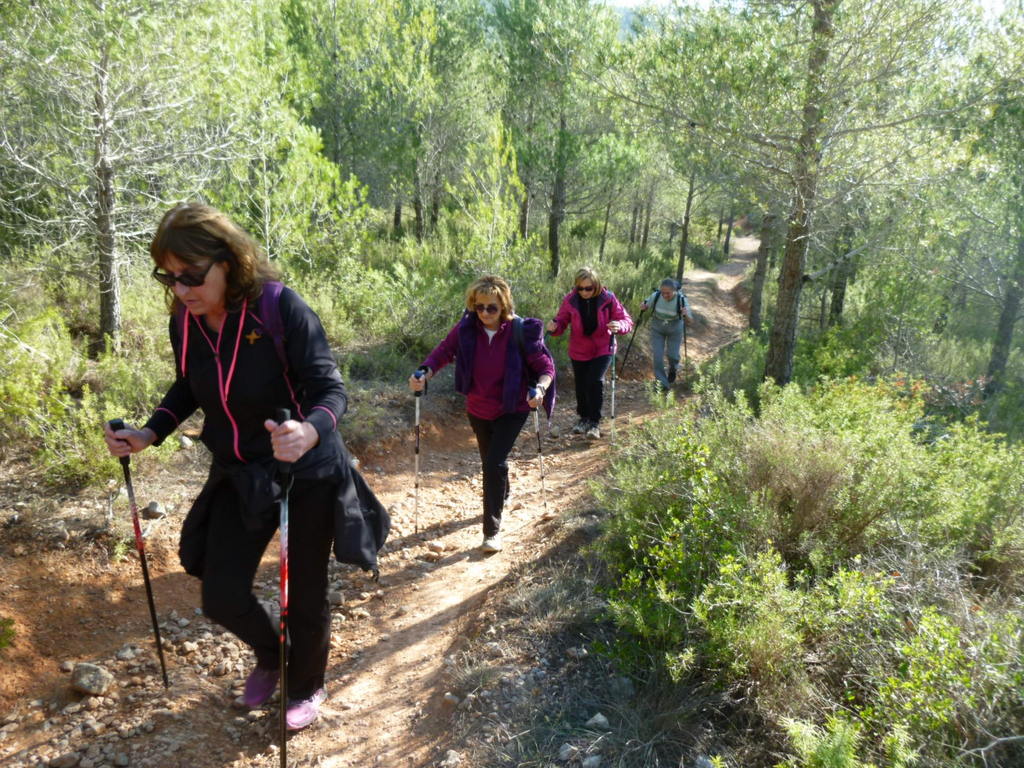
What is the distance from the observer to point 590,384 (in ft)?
24.4

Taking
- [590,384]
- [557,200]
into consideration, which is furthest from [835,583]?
[557,200]

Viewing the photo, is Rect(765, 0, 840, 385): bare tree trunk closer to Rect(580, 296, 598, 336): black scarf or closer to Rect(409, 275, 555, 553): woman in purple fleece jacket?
Answer: Rect(580, 296, 598, 336): black scarf

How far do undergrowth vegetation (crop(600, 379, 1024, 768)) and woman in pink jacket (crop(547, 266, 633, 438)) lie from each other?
9.17 ft

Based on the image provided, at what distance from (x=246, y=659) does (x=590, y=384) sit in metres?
5.02

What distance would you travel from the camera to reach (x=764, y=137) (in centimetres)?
595

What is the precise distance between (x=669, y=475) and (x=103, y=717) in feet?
10.8

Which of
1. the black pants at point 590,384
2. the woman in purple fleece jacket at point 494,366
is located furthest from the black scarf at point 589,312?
the woman in purple fleece jacket at point 494,366

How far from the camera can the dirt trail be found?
280 centimetres

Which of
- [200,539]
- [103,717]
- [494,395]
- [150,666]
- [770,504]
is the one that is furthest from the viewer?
[494,395]

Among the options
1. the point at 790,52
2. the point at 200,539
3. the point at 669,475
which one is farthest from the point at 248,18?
the point at 669,475

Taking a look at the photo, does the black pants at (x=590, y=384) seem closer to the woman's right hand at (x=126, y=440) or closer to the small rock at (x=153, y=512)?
the small rock at (x=153, y=512)

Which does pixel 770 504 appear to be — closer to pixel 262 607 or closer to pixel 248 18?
pixel 262 607

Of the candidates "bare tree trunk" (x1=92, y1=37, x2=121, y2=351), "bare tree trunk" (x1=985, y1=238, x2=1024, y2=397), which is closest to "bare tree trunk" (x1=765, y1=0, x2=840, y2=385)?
"bare tree trunk" (x1=985, y1=238, x2=1024, y2=397)

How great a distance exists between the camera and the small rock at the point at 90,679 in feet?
10.0
